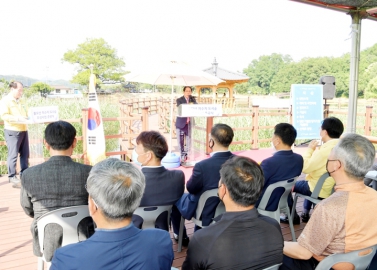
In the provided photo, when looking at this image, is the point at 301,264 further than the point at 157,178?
No

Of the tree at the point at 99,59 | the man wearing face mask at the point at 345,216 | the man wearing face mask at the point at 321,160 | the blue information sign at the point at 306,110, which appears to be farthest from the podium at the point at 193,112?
the tree at the point at 99,59

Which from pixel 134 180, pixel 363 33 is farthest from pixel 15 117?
pixel 363 33

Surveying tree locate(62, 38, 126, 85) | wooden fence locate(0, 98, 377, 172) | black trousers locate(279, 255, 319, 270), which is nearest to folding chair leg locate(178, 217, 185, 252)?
black trousers locate(279, 255, 319, 270)

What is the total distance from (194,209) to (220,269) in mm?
1195

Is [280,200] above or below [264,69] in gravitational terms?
below

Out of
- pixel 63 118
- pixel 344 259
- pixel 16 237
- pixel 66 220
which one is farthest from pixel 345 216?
pixel 63 118

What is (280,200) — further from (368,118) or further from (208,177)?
(368,118)

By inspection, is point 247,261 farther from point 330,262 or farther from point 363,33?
point 363,33

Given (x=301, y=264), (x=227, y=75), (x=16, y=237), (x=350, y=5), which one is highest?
(x=227, y=75)

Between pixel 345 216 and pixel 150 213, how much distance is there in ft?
3.70

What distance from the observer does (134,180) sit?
1.14m

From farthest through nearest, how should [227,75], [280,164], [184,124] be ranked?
[227,75] → [184,124] → [280,164]

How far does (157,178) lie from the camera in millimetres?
2076

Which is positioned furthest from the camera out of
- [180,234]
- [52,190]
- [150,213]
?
[180,234]
